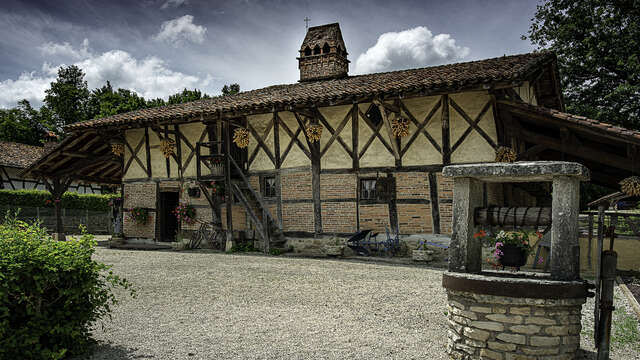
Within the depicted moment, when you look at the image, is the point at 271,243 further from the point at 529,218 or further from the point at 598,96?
the point at 598,96

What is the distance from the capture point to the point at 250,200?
42.9ft

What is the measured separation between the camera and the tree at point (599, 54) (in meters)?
17.8

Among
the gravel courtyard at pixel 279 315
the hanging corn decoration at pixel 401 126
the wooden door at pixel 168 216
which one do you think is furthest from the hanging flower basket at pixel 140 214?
the hanging corn decoration at pixel 401 126

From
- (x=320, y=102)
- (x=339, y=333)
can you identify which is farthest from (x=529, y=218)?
(x=320, y=102)

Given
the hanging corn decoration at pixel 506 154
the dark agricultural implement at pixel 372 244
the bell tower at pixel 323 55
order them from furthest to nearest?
1. the bell tower at pixel 323 55
2. the dark agricultural implement at pixel 372 244
3. the hanging corn decoration at pixel 506 154

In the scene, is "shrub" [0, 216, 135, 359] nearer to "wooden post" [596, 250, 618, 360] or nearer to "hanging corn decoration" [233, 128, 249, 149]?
"wooden post" [596, 250, 618, 360]

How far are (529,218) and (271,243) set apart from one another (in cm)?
860

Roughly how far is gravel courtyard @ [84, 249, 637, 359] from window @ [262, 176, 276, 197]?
4013 millimetres

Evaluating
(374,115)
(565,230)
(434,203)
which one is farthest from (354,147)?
(565,230)

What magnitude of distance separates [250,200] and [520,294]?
9.92 metres

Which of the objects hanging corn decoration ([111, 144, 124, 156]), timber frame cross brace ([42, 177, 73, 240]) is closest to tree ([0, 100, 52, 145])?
timber frame cross brace ([42, 177, 73, 240])

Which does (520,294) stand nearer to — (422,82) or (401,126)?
(422,82)

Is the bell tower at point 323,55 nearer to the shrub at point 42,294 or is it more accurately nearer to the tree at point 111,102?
the shrub at point 42,294

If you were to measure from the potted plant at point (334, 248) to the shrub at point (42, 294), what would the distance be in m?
7.43
